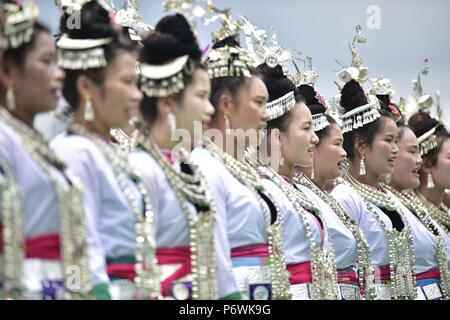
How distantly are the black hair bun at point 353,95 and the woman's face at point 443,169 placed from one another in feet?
2.96

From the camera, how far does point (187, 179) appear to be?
14.9 feet

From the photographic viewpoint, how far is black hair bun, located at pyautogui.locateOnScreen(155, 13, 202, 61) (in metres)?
4.63

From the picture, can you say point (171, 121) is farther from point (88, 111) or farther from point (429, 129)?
point (429, 129)

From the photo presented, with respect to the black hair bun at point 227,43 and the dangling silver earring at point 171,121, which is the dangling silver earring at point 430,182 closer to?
the black hair bun at point 227,43

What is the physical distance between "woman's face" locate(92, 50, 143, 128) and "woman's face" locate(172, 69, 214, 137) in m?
0.33

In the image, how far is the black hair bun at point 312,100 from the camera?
261 inches

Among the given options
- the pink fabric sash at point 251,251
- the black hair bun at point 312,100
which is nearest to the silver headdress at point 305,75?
the black hair bun at point 312,100

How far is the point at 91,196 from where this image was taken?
3986mm

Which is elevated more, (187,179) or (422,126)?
(422,126)

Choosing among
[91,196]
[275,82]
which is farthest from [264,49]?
[91,196]

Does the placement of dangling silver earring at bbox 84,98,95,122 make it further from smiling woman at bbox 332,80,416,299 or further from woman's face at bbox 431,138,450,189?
woman's face at bbox 431,138,450,189
